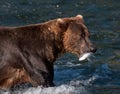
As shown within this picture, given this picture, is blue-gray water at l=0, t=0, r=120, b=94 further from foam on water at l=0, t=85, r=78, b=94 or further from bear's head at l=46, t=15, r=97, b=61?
bear's head at l=46, t=15, r=97, b=61

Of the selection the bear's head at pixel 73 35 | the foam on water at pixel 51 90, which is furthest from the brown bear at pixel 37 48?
the foam on water at pixel 51 90

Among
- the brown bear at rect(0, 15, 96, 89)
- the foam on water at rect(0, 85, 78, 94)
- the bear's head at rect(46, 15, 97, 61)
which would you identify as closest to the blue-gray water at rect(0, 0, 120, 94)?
the foam on water at rect(0, 85, 78, 94)

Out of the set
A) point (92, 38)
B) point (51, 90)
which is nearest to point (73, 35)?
point (51, 90)

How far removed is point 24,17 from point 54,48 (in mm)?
6433

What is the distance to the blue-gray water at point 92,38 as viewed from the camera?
12.4 m

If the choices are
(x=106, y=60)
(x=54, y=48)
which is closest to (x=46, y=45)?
(x=54, y=48)

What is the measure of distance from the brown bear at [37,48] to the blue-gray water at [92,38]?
30 centimetres

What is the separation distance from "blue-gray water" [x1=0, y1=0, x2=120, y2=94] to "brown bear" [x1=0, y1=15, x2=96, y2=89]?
11.9 inches

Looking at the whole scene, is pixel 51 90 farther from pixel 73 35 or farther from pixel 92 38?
pixel 92 38

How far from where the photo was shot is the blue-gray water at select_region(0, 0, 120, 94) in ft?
40.6

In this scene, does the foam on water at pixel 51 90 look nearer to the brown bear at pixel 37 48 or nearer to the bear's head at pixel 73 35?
the brown bear at pixel 37 48

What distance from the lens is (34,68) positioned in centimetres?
1115

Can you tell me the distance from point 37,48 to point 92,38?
4.60 meters

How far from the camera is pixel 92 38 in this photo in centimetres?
1575
